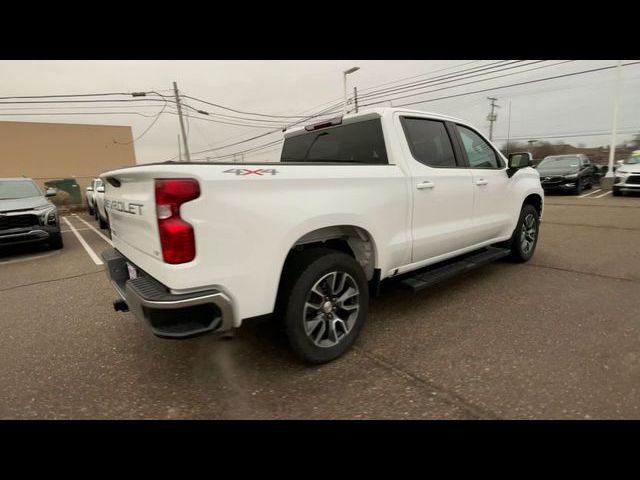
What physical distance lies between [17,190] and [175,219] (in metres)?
7.99

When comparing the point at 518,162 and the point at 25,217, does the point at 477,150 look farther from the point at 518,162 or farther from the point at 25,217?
the point at 25,217

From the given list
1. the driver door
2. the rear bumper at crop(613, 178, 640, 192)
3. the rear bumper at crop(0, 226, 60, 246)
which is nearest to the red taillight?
the driver door

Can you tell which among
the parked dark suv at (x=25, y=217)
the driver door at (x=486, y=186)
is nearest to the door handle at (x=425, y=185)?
the driver door at (x=486, y=186)

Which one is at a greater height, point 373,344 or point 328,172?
point 328,172

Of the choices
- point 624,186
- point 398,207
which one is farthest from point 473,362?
point 624,186

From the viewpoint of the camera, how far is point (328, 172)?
8.37 ft

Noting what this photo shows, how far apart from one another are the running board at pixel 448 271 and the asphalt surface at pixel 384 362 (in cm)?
35

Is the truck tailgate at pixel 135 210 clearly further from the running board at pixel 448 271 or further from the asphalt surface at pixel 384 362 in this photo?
the running board at pixel 448 271

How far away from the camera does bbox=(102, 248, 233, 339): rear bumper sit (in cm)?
197

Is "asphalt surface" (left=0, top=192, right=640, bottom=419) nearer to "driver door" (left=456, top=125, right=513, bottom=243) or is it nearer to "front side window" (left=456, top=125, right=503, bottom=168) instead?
"driver door" (left=456, top=125, right=513, bottom=243)

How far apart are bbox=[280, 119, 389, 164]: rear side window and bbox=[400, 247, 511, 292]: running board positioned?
3.64 ft

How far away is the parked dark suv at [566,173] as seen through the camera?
1446 cm

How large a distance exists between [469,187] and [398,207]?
1.22 metres
